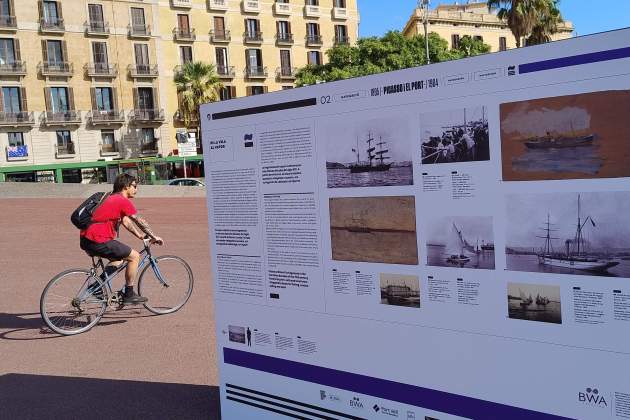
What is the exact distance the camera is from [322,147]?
308cm

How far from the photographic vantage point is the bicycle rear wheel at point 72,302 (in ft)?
20.5

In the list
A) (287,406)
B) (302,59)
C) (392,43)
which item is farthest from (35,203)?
(302,59)

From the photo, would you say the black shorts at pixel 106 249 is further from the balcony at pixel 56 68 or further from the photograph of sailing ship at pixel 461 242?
the balcony at pixel 56 68

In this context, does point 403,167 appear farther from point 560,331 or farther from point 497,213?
point 560,331

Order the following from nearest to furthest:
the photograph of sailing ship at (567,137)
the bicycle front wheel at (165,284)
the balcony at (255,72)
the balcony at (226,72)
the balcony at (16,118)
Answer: the photograph of sailing ship at (567,137), the bicycle front wheel at (165,284), the balcony at (16,118), the balcony at (226,72), the balcony at (255,72)

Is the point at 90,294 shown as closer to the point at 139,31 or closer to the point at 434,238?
the point at 434,238

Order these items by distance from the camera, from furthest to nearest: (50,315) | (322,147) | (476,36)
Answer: (476,36), (50,315), (322,147)

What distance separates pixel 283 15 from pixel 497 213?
59.8 m

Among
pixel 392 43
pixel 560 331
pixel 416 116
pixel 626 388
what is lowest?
pixel 626 388

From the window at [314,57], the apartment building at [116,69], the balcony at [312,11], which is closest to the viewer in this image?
the apartment building at [116,69]

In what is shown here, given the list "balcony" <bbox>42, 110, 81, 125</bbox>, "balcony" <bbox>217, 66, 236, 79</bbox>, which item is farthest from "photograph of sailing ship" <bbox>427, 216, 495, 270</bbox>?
"balcony" <bbox>217, 66, 236, 79</bbox>

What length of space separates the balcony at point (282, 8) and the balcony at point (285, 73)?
4.95m

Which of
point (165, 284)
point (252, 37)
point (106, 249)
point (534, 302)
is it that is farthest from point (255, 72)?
point (534, 302)

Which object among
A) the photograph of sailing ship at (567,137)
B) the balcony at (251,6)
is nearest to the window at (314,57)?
the balcony at (251,6)
